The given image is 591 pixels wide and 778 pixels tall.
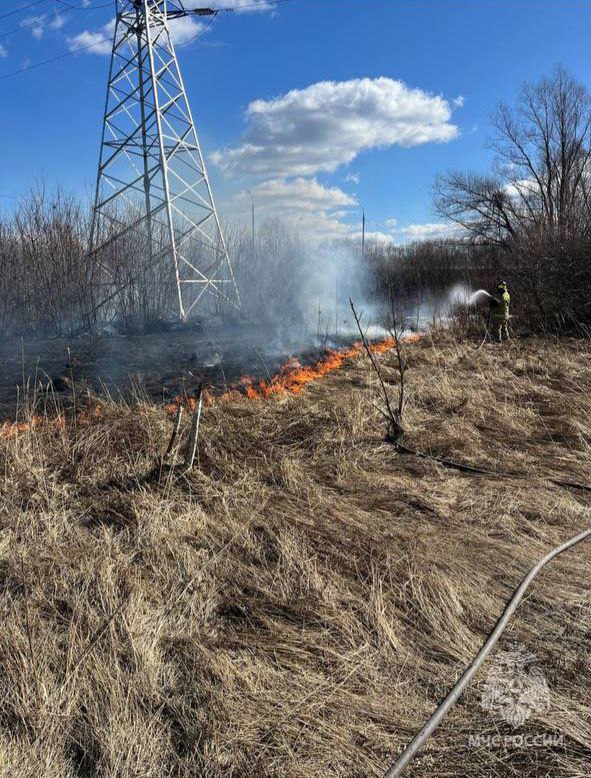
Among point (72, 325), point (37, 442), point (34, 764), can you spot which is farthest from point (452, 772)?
point (72, 325)

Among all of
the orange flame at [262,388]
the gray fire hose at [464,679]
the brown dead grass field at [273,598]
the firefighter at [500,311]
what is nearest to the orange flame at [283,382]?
the orange flame at [262,388]

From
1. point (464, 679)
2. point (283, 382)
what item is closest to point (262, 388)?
point (283, 382)

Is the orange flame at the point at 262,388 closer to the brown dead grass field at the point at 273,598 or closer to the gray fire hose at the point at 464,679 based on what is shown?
the brown dead grass field at the point at 273,598

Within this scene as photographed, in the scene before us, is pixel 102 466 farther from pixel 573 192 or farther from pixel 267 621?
pixel 573 192

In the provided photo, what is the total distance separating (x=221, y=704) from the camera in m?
2.09

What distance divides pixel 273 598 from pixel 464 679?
106cm

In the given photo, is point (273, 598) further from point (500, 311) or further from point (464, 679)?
point (500, 311)

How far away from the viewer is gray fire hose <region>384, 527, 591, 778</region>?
1.84 meters

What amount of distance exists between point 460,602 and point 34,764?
203cm

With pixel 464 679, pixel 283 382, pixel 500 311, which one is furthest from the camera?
pixel 500 311

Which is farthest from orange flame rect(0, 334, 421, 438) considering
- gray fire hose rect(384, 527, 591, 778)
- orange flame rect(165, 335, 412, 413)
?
gray fire hose rect(384, 527, 591, 778)

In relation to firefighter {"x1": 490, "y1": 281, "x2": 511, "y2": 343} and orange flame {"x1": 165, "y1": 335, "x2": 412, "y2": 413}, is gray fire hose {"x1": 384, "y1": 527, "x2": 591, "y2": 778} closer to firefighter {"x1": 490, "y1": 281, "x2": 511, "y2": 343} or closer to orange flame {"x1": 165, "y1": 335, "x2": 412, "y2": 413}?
orange flame {"x1": 165, "y1": 335, "x2": 412, "y2": 413}

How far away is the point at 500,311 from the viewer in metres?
12.4

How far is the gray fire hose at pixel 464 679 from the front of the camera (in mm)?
1844
